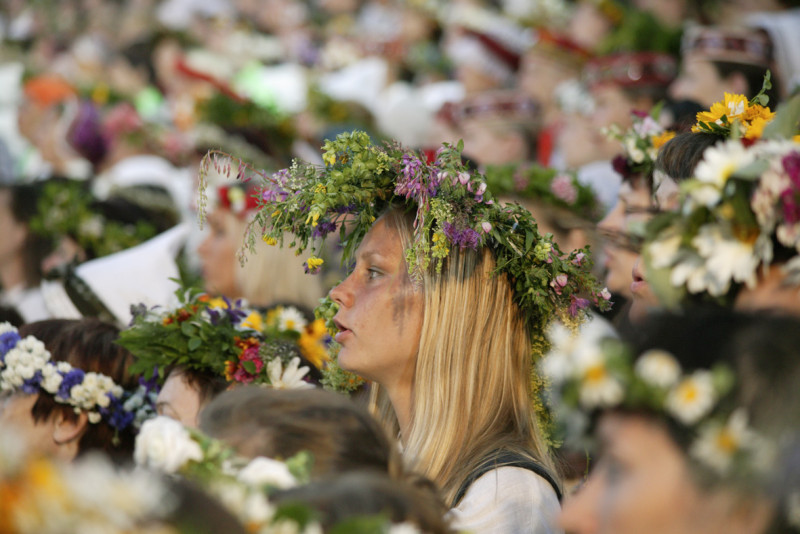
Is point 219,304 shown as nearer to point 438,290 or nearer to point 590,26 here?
point 438,290

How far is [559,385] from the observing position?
68.6 inches

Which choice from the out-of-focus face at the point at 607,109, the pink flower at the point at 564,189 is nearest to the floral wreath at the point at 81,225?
the pink flower at the point at 564,189

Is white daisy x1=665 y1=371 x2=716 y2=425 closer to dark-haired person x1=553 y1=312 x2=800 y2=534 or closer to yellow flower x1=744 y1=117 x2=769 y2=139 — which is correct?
dark-haired person x1=553 y1=312 x2=800 y2=534

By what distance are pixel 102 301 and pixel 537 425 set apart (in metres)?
2.66

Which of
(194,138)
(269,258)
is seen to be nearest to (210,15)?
(194,138)

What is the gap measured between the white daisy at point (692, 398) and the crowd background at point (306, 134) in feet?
0.94

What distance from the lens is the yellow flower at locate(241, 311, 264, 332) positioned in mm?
3651

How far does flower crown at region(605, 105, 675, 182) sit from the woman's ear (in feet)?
7.88

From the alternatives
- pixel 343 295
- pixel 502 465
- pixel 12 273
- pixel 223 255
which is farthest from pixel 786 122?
pixel 12 273

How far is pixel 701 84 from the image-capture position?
18.8ft

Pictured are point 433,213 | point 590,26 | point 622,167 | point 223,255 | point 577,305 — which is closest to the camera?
point 433,213

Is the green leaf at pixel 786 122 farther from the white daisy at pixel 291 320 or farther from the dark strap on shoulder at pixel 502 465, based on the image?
the white daisy at pixel 291 320

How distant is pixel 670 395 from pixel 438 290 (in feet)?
5.00

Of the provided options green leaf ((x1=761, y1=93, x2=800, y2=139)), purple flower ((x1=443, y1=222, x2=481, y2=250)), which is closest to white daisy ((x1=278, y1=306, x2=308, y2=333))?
purple flower ((x1=443, y1=222, x2=481, y2=250))
